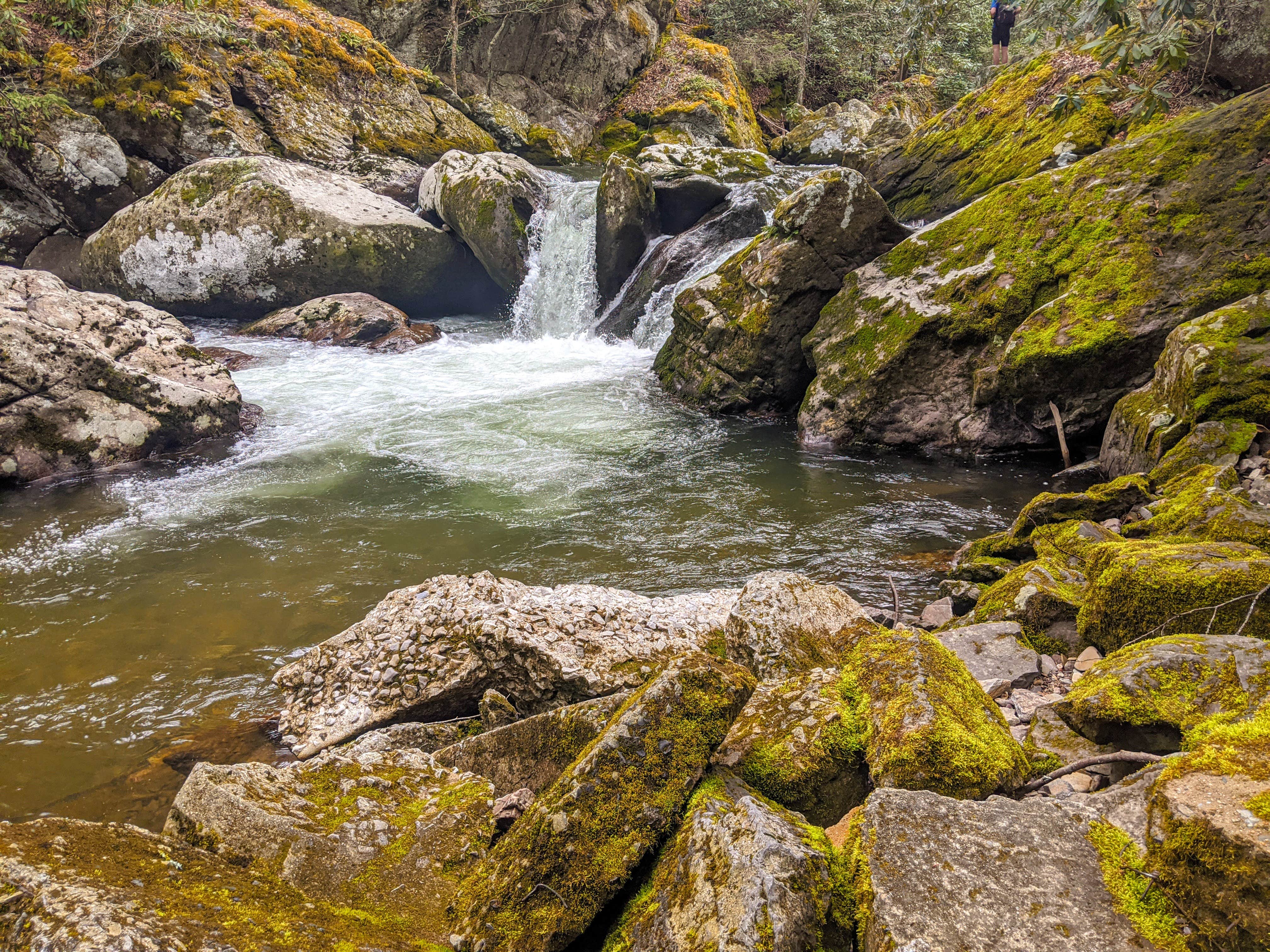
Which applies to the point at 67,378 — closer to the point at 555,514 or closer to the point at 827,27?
the point at 555,514

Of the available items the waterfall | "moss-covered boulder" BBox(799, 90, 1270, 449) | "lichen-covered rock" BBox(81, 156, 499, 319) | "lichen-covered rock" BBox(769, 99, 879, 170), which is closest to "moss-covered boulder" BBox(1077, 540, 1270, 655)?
"moss-covered boulder" BBox(799, 90, 1270, 449)

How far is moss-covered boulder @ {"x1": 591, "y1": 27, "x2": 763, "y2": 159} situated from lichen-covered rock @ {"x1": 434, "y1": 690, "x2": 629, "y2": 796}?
24.6 metres

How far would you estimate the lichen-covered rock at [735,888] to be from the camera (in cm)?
167

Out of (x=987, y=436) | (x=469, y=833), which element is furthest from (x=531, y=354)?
(x=469, y=833)

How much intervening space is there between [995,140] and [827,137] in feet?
49.5

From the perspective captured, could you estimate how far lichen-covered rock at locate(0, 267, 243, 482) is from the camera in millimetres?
8961

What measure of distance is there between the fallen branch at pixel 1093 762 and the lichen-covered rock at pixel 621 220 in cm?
1549

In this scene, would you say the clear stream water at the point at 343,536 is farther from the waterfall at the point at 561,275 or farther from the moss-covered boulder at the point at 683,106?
the moss-covered boulder at the point at 683,106

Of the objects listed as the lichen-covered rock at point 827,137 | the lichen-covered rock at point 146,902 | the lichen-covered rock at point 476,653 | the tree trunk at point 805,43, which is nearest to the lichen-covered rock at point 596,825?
the lichen-covered rock at point 146,902

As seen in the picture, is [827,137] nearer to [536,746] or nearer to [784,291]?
[784,291]

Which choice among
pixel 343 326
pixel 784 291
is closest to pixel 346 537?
pixel 784 291

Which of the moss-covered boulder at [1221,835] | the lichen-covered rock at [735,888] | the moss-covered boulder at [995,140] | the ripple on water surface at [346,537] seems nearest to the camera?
the moss-covered boulder at [1221,835]

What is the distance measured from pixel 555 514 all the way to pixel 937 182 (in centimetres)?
1124

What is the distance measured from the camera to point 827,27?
3009cm
